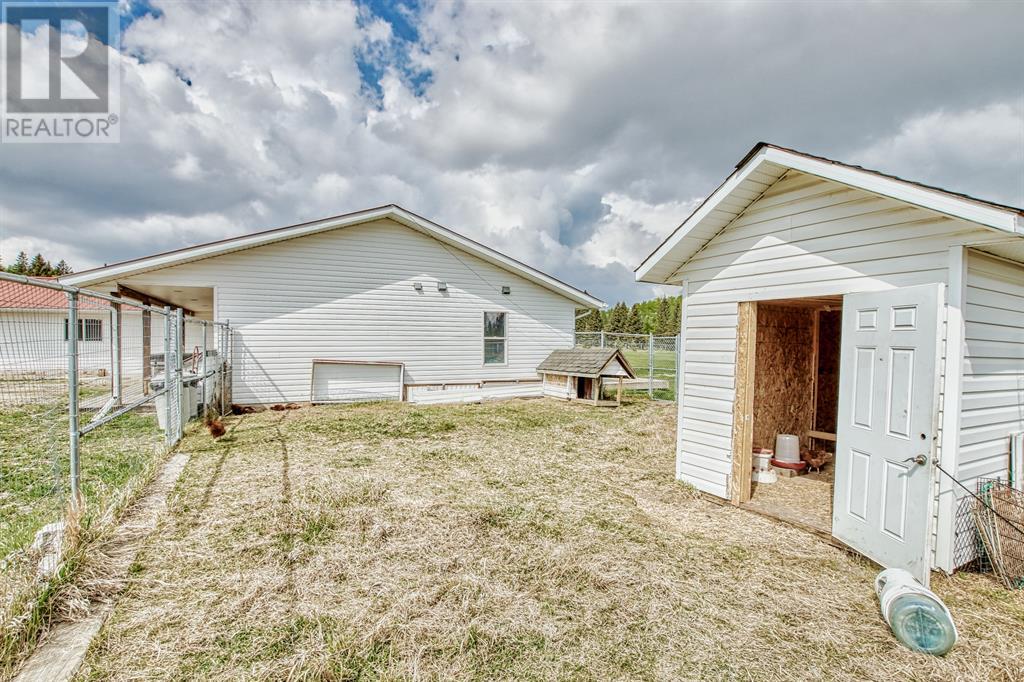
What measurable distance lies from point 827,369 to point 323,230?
1120cm

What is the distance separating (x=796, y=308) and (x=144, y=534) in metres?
8.57

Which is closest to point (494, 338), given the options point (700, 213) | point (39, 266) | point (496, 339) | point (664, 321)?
point (496, 339)

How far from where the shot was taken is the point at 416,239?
479 inches

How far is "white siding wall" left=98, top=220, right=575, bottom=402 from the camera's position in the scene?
34.0 ft

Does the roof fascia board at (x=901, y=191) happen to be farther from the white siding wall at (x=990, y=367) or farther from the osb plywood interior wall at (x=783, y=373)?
the osb plywood interior wall at (x=783, y=373)

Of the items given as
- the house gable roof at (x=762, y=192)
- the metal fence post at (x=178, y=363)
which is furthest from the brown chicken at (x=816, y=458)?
the metal fence post at (x=178, y=363)

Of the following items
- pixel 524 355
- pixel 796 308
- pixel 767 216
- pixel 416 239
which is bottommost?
pixel 524 355

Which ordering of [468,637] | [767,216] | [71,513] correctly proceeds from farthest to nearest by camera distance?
[767,216]
[71,513]
[468,637]

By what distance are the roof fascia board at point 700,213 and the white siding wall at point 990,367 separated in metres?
1.84

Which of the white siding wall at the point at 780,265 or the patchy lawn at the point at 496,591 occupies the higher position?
the white siding wall at the point at 780,265

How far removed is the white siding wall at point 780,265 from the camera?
137 inches

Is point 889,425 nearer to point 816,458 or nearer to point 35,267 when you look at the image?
point 816,458

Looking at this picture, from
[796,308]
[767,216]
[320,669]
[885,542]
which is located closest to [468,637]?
[320,669]

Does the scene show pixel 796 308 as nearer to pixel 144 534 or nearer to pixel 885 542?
pixel 885 542
